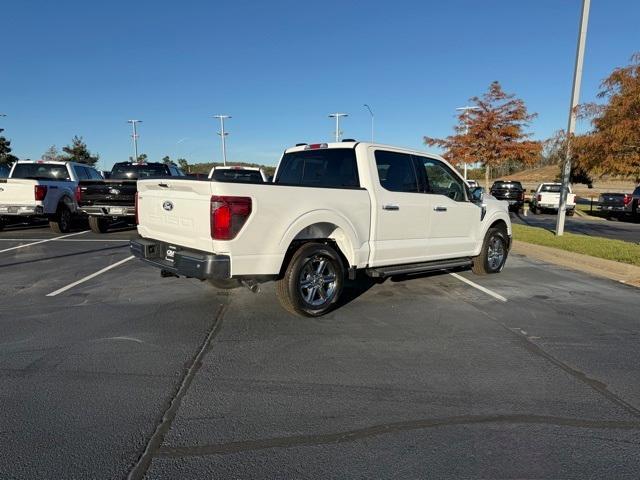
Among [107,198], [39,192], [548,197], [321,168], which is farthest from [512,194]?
[39,192]

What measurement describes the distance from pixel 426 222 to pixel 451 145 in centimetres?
1423

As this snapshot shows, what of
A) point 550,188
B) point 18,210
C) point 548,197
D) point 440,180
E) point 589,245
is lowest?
point 589,245

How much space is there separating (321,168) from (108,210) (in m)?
8.18

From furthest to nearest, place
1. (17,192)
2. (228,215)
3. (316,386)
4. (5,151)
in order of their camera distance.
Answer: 1. (5,151)
2. (17,192)
3. (228,215)
4. (316,386)

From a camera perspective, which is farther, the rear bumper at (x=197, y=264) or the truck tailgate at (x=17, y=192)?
the truck tailgate at (x=17, y=192)

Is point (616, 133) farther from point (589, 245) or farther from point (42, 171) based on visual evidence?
point (42, 171)

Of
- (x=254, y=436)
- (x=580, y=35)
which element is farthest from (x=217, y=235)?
(x=580, y=35)

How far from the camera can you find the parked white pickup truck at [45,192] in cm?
1191

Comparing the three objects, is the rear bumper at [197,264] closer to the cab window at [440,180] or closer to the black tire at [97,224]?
the cab window at [440,180]

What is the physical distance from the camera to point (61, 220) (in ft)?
42.8

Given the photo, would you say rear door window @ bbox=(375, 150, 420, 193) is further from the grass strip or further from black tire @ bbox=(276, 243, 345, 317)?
the grass strip

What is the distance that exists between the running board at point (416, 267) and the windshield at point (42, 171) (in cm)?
1168

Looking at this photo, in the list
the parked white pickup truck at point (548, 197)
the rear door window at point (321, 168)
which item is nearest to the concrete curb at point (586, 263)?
the rear door window at point (321, 168)

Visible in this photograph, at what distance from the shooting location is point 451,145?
19.7 meters
